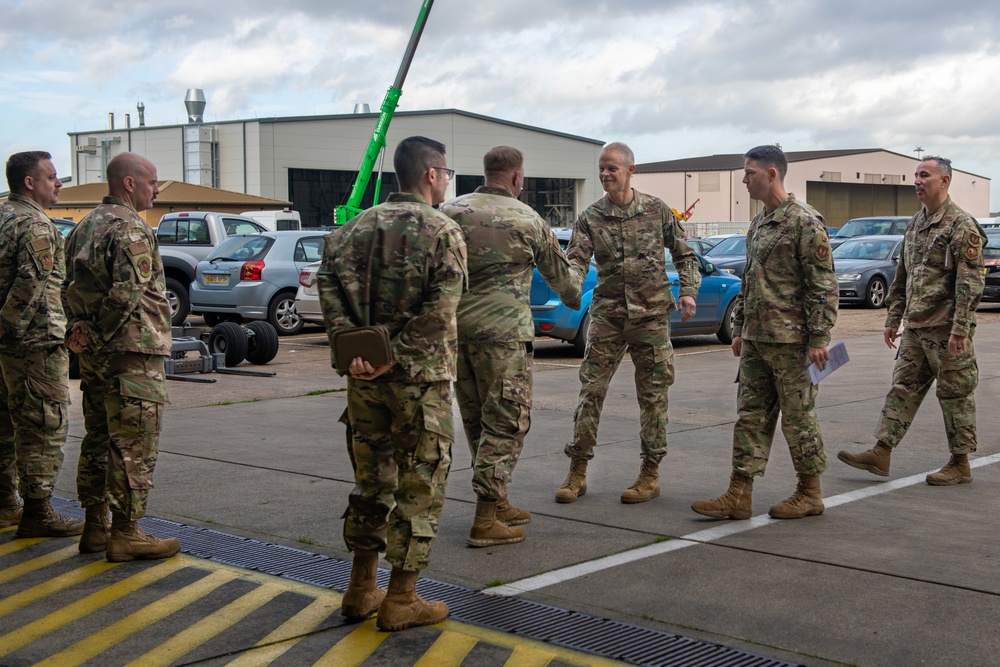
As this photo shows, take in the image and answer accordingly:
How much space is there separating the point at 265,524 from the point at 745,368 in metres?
2.79

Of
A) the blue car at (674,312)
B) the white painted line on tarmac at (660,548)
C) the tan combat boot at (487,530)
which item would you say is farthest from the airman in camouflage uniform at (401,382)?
the blue car at (674,312)

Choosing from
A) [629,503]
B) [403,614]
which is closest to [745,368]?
[629,503]

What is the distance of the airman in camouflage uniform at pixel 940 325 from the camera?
692cm

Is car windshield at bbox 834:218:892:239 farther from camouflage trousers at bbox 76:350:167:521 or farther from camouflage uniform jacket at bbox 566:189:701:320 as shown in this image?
camouflage trousers at bbox 76:350:167:521

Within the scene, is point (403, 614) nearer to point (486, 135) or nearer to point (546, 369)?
point (546, 369)

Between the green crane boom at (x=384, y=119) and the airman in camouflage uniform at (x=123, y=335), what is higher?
the green crane boom at (x=384, y=119)

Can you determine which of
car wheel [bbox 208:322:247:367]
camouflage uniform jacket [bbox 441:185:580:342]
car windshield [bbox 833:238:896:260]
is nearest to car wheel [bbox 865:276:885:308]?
car windshield [bbox 833:238:896:260]

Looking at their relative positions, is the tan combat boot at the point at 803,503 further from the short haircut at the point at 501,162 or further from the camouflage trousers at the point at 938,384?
the short haircut at the point at 501,162

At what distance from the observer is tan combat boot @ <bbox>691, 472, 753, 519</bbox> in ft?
20.3

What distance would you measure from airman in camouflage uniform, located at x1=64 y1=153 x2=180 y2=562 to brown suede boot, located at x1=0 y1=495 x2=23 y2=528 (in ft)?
3.30

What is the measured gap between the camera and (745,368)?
20.9ft

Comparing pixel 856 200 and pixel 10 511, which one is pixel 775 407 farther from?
pixel 856 200

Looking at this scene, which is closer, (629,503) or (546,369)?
(629,503)

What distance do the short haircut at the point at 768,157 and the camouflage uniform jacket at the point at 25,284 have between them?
12.6 ft
